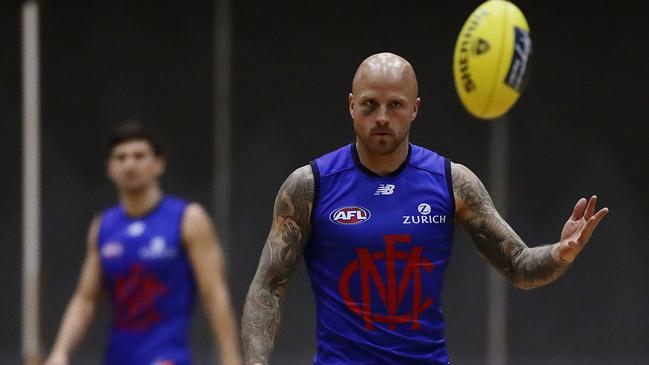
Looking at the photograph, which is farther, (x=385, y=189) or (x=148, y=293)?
(x=148, y=293)

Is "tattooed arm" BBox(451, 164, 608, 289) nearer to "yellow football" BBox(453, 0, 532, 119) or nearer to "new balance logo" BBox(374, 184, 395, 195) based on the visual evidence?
"new balance logo" BBox(374, 184, 395, 195)

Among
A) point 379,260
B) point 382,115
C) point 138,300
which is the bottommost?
point 138,300

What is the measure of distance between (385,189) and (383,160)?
0.10 metres

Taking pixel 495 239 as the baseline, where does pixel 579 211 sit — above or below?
above

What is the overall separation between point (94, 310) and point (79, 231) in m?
5.04

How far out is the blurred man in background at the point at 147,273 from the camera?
461cm

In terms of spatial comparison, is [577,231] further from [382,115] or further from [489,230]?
[382,115]

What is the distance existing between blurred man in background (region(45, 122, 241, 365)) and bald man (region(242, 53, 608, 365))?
0.98 metres

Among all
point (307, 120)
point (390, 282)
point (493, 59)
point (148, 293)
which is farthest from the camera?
point (307, 120)

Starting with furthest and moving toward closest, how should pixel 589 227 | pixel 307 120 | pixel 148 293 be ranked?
1. pixel 307 120
2. pixel 148 293
3. pixel 589 227

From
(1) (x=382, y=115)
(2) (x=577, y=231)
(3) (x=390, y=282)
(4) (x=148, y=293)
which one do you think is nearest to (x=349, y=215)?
(3) (x=390, y=282)

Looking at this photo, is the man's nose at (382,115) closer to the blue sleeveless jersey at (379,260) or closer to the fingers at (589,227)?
the blue sleeveless jersey at (379,260)

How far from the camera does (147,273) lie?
4641 millimetres

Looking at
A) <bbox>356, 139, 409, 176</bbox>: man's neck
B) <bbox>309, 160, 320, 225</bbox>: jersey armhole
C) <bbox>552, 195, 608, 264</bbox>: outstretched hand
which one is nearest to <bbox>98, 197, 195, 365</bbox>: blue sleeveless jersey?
<bbox>309, 160, 320, 225</bbox>: jersey armhole
